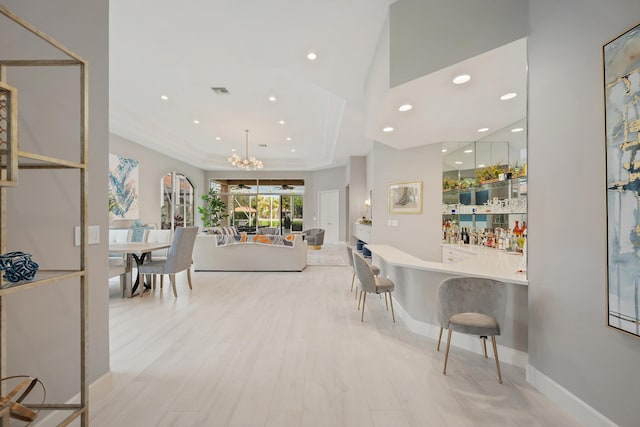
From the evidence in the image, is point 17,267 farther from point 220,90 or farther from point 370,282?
point 220,90

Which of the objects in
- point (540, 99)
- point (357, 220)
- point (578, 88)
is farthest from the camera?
point (357, 220)

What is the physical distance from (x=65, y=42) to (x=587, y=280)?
3388mm

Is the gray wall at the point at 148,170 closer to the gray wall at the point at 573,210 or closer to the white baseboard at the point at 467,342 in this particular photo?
the white baseboard at the point at 467,342

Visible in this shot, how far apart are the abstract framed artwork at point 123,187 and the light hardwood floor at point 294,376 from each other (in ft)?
13.6

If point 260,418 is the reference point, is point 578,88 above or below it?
above

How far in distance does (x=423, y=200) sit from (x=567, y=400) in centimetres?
369

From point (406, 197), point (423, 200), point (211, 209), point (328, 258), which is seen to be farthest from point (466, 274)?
point (211, 209)

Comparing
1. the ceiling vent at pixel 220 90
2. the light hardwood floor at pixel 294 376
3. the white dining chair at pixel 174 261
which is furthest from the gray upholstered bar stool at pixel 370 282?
the ceiling vent at pixel 220 90

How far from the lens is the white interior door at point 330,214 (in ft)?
38.0

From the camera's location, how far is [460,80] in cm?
257

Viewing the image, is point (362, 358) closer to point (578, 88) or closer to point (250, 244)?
point (578, 88)

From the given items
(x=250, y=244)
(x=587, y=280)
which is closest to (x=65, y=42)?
(x=587, y=280)

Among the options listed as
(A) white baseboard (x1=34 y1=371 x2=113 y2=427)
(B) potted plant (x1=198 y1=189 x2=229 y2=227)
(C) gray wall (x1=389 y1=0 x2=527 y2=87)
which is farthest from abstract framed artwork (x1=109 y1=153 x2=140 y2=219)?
(C) gray wall (x1=389 y1=0 x2=527 y2=87)

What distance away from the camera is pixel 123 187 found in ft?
23.8
